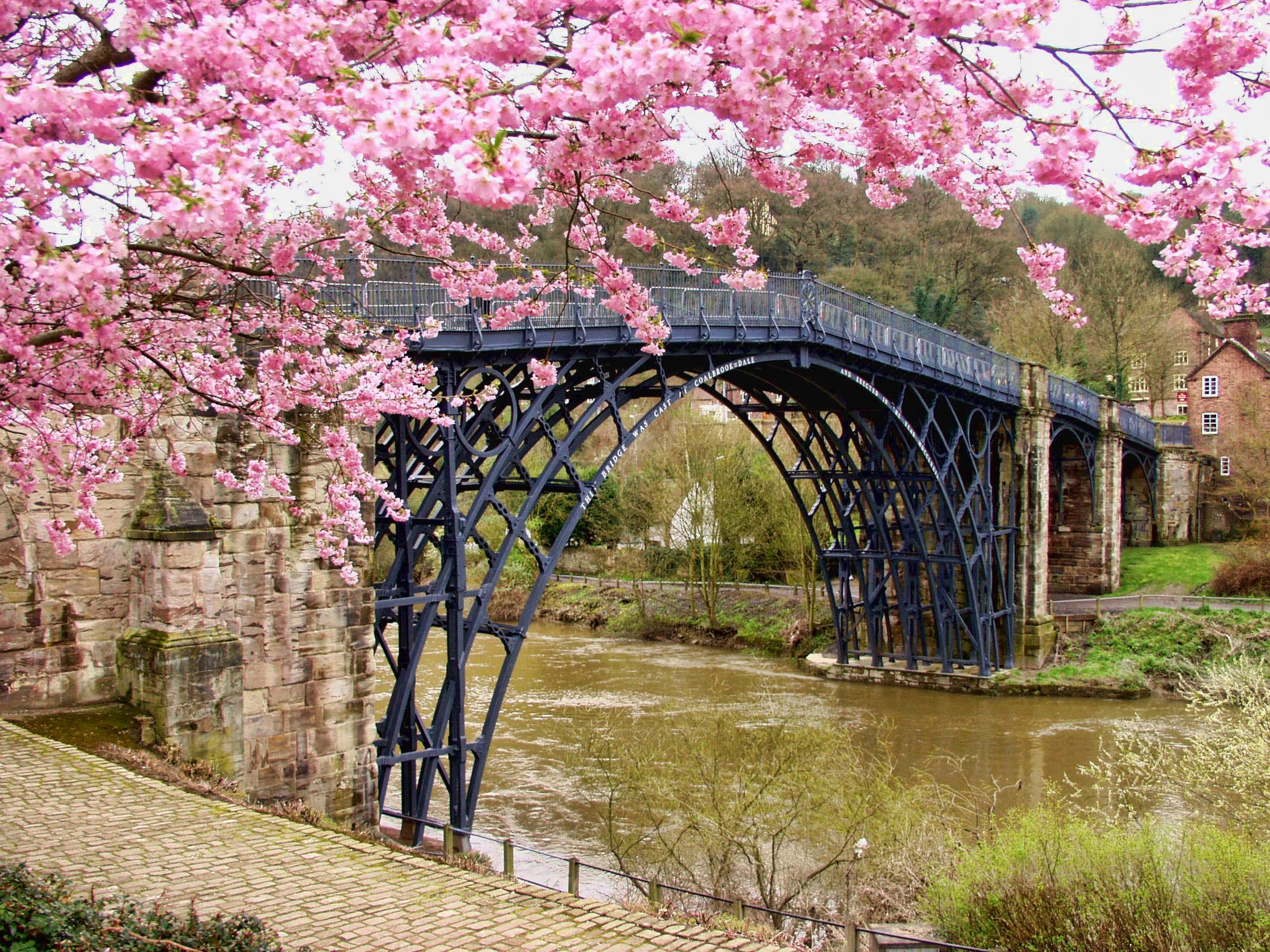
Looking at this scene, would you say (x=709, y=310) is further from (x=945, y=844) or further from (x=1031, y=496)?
(x=1031, y=496)

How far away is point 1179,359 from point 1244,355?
11.3m

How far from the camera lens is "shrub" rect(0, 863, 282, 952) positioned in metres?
4.72

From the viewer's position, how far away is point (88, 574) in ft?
30.8

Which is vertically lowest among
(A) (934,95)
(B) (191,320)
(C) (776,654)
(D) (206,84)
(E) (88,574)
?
(C) (776,654)

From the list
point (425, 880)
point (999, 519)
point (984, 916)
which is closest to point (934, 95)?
point (425, 880)

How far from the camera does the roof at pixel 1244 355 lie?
4328cm

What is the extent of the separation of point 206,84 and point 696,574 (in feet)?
112

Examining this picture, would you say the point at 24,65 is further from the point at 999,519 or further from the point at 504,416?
the point at 504,416

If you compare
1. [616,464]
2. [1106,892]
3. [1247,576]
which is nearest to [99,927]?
[1106,892]

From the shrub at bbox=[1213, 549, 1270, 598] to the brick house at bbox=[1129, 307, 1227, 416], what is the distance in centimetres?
1907

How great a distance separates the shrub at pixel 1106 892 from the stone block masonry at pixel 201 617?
19.1 ft

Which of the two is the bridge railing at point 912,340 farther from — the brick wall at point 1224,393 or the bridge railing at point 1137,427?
the brick wall at point 1224,393

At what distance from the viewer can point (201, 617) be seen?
370 inches

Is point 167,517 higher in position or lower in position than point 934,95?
lower
